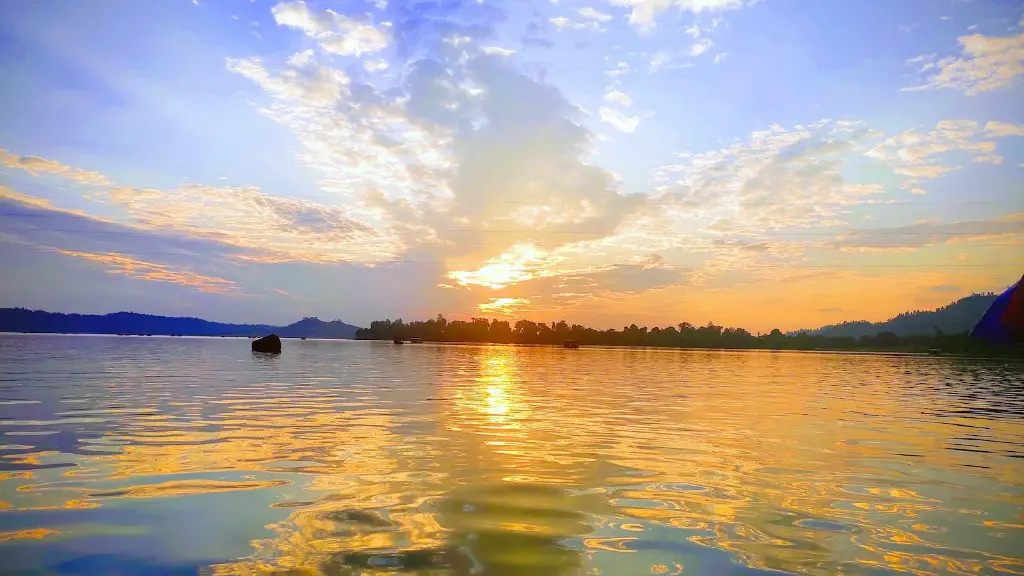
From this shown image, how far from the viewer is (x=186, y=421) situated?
57.1ft

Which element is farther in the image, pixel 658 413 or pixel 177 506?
pixel 658 413

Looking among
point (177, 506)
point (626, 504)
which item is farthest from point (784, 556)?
point (177, 506)

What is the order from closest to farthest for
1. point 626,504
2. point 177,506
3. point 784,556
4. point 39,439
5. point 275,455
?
point 784,556
point 177,506
point 626,504
point 275,455
point 39,439

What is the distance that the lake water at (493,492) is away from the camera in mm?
6797

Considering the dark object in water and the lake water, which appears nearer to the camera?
the lake water

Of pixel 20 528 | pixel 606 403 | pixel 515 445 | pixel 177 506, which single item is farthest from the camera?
pixel 606 403

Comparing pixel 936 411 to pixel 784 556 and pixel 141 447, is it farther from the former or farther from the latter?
pixel 141 447

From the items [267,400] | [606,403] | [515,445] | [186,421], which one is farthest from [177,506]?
[606,403]

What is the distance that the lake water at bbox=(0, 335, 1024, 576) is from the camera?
6797 mm

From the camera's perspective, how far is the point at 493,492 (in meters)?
9.92

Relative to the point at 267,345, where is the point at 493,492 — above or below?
below

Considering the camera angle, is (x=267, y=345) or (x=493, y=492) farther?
(x=267, y=345)

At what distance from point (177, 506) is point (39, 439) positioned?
809 cm

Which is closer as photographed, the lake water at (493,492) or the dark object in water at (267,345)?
the lake water at (493,492)
